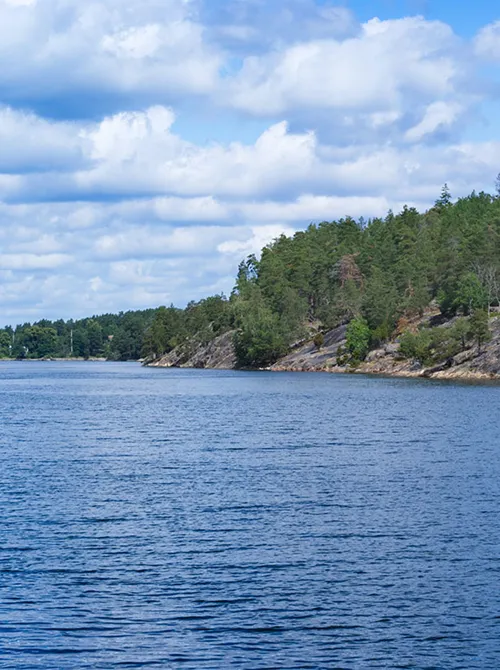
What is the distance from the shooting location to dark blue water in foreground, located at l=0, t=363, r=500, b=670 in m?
27.9

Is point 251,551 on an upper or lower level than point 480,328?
lower

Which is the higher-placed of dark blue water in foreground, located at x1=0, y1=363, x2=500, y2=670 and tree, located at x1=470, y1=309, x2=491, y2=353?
tree, located at x1=470, y1=309, x2=491, y2=353

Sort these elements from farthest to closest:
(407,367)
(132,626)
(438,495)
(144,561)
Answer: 1. (407,367)
2. (438,495)
3. (144,561)
4. (132,626)

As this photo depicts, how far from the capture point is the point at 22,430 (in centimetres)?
8988

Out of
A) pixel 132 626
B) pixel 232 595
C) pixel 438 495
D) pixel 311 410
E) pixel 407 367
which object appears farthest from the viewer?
pixel 407 367

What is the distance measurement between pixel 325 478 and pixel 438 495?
885cm

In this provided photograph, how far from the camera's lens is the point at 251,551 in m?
38.6

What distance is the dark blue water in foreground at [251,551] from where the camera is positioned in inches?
1100

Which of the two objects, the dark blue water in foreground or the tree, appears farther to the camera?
the tree

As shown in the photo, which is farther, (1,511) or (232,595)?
(1,511)

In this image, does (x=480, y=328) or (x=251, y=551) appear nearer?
(x=251, y=551)

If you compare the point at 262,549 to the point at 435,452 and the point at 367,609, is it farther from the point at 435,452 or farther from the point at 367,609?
the point at 435,452

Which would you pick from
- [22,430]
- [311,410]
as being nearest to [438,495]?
[22,430]

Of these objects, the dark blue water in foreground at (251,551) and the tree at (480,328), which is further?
the tree at (480,328)
